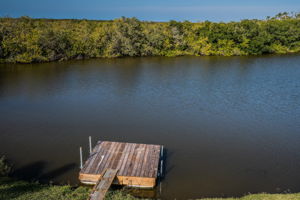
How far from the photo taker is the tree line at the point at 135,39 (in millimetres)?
39750

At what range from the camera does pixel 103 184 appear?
34.3ft

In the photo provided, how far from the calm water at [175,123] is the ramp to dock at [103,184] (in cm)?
206

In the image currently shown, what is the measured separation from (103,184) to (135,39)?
39664 mm

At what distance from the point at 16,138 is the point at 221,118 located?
43.3 feet

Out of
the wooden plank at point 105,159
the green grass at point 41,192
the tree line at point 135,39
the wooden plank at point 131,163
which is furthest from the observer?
the tree line at point 135,39

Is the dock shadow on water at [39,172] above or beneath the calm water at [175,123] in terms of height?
beneath

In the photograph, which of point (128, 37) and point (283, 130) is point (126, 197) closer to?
point (283, 130)

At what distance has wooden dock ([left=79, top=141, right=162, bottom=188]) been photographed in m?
11.4

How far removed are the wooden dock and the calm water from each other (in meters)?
0.89

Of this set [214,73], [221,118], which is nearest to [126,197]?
[221,118]

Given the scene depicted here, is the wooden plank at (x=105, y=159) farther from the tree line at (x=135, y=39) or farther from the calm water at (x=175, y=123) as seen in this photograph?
the tree line at (x=135, y=39)

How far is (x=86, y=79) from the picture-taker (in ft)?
98.1

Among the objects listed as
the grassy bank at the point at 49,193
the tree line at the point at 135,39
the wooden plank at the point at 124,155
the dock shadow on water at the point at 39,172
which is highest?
the tree line at the point at 135,39

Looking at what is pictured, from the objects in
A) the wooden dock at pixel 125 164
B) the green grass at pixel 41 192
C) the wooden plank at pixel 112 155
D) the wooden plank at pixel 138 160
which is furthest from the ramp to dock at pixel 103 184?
the wooden plank at pixel 138 160
